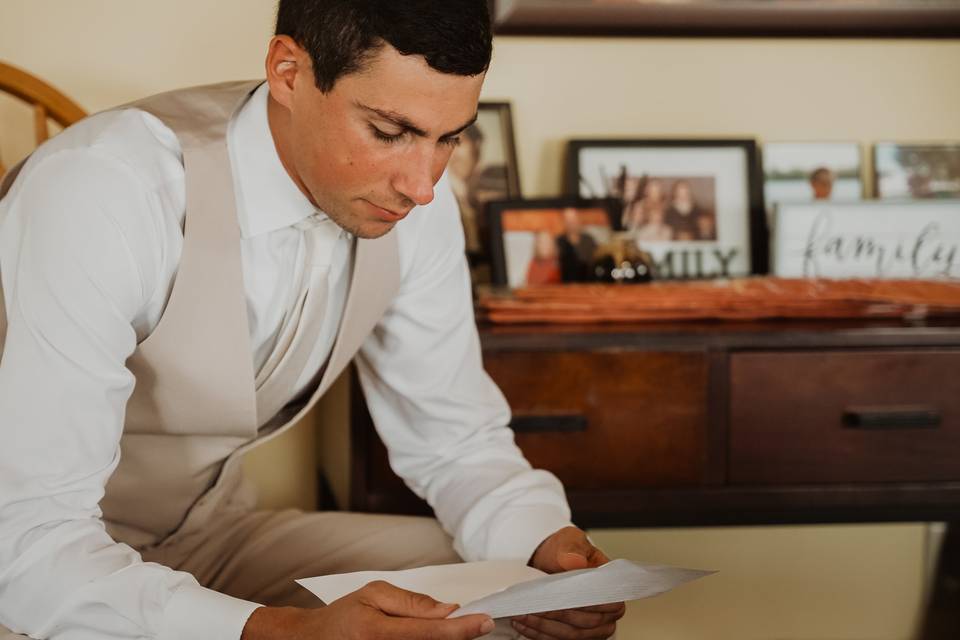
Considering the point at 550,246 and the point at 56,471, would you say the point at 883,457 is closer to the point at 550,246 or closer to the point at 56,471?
the point at 550,246

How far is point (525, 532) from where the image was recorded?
133 centimetres

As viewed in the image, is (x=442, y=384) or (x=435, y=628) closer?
(x=435, y=628)

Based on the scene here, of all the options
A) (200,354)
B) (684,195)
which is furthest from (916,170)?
(200,354)

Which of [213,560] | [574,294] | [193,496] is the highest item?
[574,294]

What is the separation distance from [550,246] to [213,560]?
82 cm

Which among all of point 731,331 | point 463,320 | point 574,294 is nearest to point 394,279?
point 463,320

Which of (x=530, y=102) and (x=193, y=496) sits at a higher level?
(x=530, y=102)

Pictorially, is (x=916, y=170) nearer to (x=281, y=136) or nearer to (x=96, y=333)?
(x=281, y=136)

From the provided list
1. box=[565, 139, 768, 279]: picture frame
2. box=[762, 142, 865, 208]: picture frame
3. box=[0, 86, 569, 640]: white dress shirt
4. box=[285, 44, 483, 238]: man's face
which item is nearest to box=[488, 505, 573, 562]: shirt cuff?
box=[0, 86, 569, 640]: white dress shirt

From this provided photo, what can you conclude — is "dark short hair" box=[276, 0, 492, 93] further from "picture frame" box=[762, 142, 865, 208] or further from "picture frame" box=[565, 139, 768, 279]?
"picture frame" box=[762, 142, 865, 208]

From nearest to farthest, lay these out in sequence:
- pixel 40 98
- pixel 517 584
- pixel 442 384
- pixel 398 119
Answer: pixel 517 584
pixel 398 119
pixel 442 384
pixel 40 98

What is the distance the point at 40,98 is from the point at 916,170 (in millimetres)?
1600

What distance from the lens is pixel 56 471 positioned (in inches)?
41.9

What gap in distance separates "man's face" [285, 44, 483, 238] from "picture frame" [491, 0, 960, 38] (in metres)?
0.86
